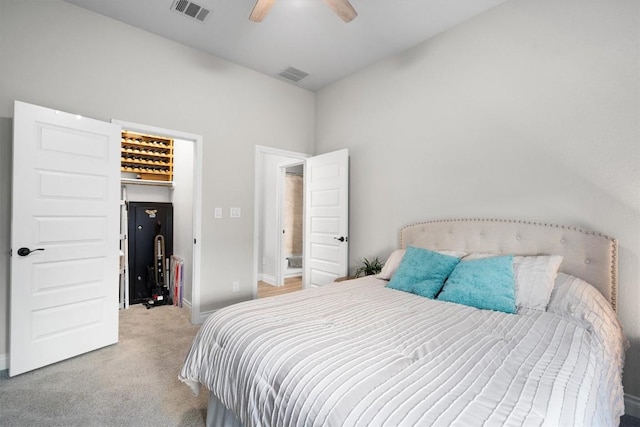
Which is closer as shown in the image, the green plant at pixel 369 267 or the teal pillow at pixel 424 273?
the teal pillow at pixel 424 273

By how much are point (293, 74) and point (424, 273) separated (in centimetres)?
298

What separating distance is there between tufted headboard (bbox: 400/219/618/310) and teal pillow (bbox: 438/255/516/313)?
420 mm

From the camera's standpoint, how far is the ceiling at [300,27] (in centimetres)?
252

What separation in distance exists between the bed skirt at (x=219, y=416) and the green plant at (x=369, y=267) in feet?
6.71

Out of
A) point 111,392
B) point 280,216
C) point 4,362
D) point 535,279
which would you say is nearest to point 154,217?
point 280,216

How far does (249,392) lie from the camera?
1.17 meters

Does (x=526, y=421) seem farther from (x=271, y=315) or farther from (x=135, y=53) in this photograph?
(x=135, y=53)

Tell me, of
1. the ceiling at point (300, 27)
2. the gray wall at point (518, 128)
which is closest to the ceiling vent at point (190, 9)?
the ceiling at point (300, 27)

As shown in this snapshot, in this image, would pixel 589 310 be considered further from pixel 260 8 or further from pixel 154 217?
pixel 154 217

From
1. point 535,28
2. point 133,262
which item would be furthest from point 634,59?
point 133,262

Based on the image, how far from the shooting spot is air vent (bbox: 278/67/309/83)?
3675mm

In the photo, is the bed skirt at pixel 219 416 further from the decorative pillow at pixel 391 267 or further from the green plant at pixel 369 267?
the green plant at pixel 369 267

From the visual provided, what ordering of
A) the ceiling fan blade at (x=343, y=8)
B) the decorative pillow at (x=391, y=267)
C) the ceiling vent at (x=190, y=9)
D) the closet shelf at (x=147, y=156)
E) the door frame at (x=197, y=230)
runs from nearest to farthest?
1. the ceiling fan blade at (x=343, y=8)
2. the ceiling vent at (x=190, y=9)
3. the decorative pillow at (x=391, y=267)
4. the door frame at (x=197, y=230)
5. the closet shelf at (x=147, y=156)

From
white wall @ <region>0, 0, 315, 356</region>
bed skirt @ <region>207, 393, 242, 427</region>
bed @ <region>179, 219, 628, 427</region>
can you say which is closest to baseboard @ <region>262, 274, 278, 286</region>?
white wall @ <region>0, 0, 315, 356</region>
